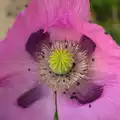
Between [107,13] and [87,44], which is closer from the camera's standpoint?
[87,44]

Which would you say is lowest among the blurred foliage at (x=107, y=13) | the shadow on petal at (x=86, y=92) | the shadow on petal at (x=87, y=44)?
the shadow on petal at (x=86, y=92)

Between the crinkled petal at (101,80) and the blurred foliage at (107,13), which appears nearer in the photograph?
the crinkled petal at (101,80)

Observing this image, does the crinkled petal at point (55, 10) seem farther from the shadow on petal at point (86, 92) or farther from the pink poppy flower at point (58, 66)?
the shadow on petal at point (86, 92)

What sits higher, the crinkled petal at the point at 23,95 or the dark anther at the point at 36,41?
the dark anther at the point at 36,41

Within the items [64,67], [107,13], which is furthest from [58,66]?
[107,13]

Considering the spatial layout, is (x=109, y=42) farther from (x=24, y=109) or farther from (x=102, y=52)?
(x=24, y=109)

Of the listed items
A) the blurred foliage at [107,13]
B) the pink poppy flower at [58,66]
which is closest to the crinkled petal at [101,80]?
the pink poppy flower at [58,66]

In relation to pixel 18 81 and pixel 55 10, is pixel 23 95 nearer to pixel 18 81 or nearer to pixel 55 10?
pixel 18 81

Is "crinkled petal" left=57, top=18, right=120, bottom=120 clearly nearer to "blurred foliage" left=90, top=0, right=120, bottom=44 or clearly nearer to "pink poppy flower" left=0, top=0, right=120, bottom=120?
"pink poppy flower" left=0, top=0, right=120, bottom=120
